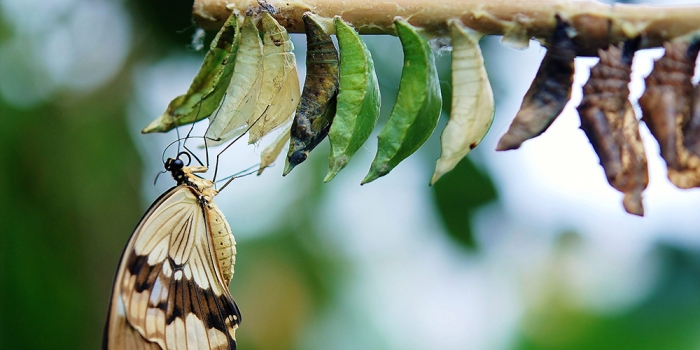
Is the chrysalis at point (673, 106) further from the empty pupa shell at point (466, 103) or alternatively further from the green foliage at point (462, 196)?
the green foliage at point (462, 196)

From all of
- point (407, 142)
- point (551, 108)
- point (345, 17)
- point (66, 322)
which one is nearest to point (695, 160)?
point (551, 108)

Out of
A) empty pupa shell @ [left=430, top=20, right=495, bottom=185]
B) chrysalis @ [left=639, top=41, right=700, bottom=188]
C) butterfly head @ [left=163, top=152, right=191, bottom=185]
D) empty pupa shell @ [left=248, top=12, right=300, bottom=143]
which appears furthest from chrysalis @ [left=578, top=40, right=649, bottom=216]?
butterfly head @ [left=163, top=152, right=191, bottom=185]

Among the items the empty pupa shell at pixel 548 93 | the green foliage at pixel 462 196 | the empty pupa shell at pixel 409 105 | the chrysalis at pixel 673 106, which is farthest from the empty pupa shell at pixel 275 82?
the green foliage at pixel 462 196

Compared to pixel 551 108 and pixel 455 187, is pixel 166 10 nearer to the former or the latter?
pixel 455 187

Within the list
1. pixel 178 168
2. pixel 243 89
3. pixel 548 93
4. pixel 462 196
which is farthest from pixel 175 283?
pixel 462 196

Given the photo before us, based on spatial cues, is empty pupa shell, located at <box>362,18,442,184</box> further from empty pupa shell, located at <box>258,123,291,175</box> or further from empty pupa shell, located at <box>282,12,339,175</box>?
empty pupa shell, located at <box>258,123,291,175</box>

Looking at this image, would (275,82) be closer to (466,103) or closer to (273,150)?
(273,150)

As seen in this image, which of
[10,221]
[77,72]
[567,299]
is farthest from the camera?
[567,299]
